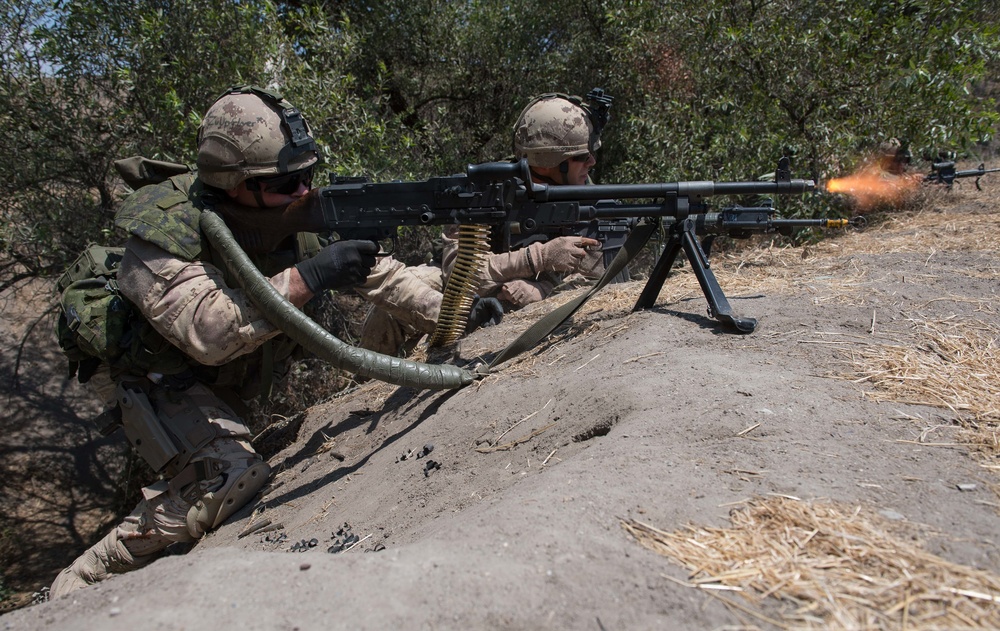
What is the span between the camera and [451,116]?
29.3 ft

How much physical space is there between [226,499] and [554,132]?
324 centimetres

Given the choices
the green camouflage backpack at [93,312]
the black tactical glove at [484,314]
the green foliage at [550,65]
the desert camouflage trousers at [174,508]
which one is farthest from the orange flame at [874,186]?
the green camouflage backpack at [93,312]

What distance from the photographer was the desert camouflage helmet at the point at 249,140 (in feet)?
12.5

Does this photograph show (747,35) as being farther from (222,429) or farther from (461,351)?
(222,429)

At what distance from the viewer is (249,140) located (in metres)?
3.81

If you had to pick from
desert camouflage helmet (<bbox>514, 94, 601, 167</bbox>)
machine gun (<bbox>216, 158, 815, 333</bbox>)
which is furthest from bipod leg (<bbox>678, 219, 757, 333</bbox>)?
desert camouflage helmet (<bbox>514, 94, 601, 167</bbox>)

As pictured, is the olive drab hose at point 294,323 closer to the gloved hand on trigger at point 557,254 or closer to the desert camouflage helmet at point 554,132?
the gloved hand on trigger at point 557,254

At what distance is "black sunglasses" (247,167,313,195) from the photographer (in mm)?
3965

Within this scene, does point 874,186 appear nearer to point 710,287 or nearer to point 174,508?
point 710,287

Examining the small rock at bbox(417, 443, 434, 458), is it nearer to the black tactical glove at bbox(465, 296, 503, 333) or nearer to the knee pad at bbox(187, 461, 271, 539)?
the knee pad at bbox(187, 461, 271, 539)

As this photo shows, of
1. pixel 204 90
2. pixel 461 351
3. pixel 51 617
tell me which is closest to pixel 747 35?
pixel 461 351

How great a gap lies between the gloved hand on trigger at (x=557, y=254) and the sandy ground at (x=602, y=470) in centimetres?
52

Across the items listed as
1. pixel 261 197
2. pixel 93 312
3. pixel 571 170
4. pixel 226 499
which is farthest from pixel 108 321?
pixel 571 170

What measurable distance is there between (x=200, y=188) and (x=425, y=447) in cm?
200
